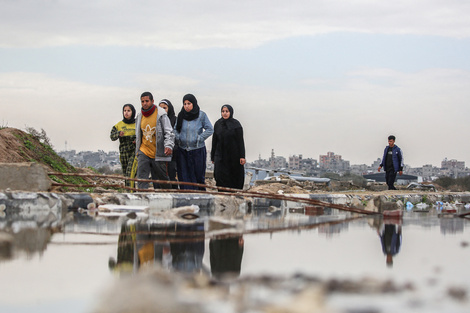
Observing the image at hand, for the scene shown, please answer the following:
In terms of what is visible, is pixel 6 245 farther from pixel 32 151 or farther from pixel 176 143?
pixel 32 151

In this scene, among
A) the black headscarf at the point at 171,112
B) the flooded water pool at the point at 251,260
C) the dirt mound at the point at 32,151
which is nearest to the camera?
the flooded water pool at the point at 251,260

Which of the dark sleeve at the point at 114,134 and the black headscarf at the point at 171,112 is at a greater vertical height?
the black headscarf at the point at 171,112

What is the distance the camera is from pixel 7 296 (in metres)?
3.41

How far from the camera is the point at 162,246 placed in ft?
17.6

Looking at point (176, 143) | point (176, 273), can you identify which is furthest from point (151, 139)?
point (176, 273)

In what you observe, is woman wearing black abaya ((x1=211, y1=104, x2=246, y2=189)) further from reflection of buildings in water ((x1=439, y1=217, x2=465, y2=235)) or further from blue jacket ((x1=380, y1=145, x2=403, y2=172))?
blue jacket ((x1=380, y1=145, x2=403, y2=172))

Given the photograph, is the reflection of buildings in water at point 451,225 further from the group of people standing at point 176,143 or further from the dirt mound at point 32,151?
the dirt mound at point 32,151

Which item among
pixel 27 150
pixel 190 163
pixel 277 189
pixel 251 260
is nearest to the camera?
pixel 251 260

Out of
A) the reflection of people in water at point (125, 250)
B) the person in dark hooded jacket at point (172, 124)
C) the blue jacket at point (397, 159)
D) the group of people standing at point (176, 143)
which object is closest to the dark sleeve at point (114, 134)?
the group of people standing at point (176, 143)

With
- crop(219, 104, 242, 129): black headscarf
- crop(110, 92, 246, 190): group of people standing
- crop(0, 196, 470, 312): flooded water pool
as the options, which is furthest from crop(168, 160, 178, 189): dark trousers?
crop(0, 196, 470, 312): flooded water pool

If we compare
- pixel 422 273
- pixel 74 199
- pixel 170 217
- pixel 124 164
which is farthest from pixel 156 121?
pixel 422 273

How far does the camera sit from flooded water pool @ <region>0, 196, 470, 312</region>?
11.2ft

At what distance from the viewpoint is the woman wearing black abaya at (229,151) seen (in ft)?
43.1

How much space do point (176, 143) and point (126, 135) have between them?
2.89 ft
